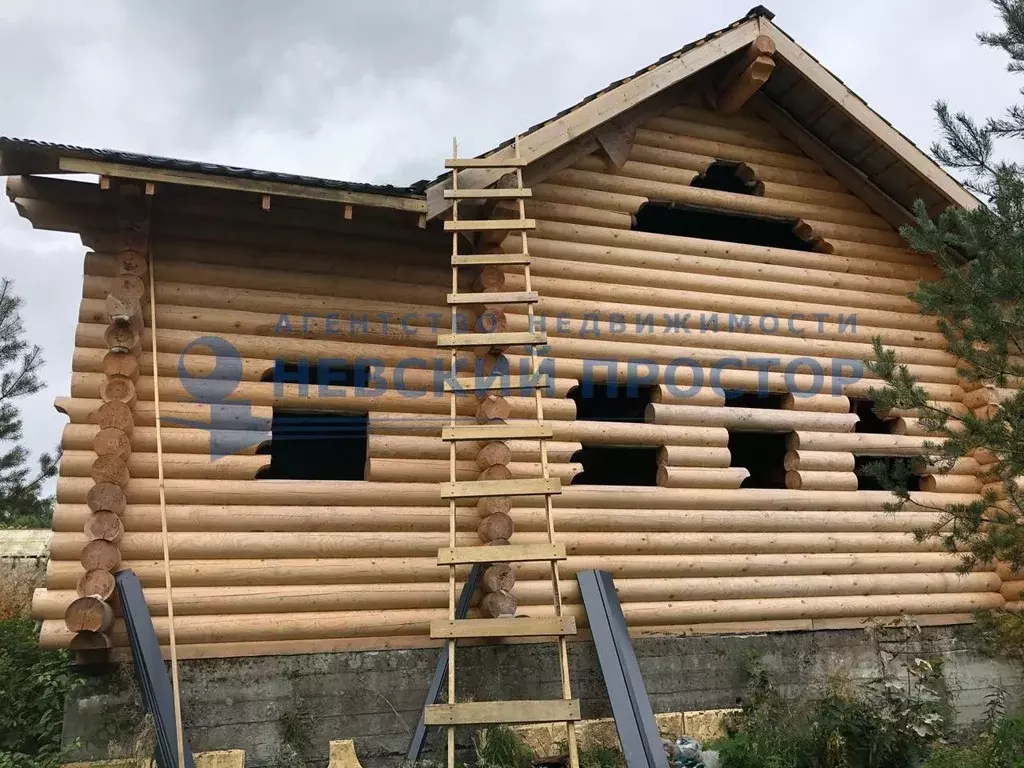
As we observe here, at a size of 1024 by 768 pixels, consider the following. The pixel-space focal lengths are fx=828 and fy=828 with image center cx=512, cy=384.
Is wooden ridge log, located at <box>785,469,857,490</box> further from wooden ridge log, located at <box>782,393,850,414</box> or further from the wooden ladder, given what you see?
the wooden ladder

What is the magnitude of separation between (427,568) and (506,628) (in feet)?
5.36

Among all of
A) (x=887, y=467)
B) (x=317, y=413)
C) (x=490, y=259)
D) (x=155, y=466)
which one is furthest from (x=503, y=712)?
(x=887, y=467)

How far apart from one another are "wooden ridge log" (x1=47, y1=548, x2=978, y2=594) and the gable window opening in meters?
1.19

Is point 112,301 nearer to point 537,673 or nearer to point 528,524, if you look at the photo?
point 528,524

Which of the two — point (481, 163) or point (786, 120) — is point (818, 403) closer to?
point (786, 120)

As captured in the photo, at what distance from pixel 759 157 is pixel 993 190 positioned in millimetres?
3915

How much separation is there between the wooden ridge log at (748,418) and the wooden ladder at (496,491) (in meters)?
1.58

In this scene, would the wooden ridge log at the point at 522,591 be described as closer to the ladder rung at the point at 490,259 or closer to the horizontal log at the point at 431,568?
the horizontal log at the point at 431,568

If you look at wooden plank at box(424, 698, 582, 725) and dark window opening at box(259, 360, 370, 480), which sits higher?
dark window opening at box(259, 360, 370, 480)

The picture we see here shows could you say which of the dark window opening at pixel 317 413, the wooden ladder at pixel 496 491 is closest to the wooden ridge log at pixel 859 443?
the wooden ladder at pixel 496 491

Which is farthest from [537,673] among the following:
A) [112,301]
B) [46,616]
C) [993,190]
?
[993,190]

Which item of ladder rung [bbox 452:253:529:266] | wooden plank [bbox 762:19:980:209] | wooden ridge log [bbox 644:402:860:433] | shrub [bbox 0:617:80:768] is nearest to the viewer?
shrub [bbox 0:617:80:768]

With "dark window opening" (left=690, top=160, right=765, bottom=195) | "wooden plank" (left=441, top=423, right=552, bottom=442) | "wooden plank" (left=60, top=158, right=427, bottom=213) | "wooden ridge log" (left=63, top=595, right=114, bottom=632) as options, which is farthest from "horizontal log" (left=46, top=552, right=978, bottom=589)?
"dark window opening" (left=690, top=160, right=765, bottom=195)

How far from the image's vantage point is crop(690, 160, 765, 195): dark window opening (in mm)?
10383
